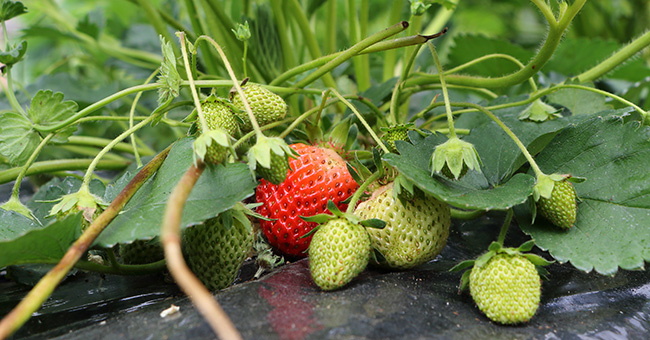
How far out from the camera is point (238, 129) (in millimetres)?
523

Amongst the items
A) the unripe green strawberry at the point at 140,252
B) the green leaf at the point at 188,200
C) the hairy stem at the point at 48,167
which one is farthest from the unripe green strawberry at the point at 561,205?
the hairy stem at the point at 48,167

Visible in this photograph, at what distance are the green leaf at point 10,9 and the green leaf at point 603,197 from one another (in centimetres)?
61

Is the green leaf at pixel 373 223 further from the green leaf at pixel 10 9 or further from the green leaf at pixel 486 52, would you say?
the green leaf at pixel 486 52

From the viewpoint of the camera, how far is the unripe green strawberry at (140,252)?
1.71 feet

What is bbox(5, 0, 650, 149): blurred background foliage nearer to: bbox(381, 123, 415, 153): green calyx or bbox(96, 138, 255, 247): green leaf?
bbox(381, 123, 415, 153): green calyx

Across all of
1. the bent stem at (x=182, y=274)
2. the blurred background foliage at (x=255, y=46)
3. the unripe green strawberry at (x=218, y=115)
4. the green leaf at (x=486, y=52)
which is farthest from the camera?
the green leaf at (x=486, y=52)

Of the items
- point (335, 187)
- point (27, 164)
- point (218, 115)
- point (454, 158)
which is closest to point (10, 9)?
point (27, 164)

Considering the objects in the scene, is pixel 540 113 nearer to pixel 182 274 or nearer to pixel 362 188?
pixel 362 188

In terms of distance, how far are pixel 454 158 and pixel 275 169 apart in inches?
6.3

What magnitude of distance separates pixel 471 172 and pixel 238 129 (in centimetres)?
24

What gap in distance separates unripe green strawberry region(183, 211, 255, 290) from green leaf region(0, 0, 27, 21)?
1.20ft

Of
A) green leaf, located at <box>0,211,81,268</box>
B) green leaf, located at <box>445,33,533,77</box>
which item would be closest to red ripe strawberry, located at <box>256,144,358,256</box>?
green leaf, located at <box>0,211,81,268</box>

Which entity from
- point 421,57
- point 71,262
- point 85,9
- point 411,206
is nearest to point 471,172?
point 411,206

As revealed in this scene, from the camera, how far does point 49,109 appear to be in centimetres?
54
